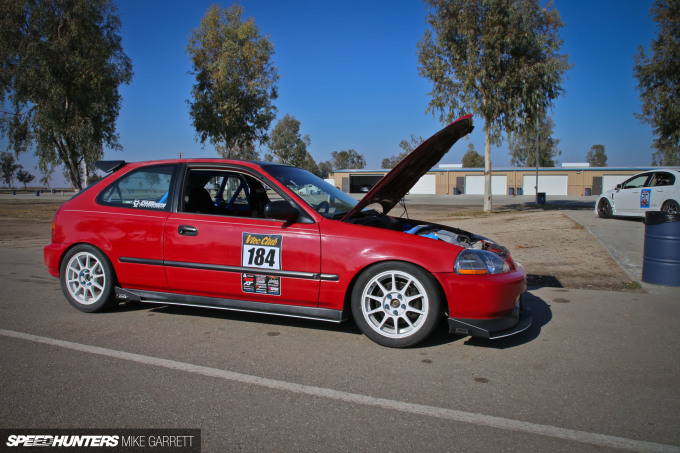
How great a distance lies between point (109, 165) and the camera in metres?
5.12

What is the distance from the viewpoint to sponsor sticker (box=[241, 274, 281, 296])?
13.2 feet

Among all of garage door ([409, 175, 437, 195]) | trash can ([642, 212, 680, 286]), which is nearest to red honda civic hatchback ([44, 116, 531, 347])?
trash can ([642, 212, 680, 286])

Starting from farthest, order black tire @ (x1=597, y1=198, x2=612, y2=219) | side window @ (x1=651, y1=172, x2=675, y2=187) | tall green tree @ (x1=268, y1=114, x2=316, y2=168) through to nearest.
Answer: tall green tree @ (x1=268, y1=114, x2=316, y2=168) < black tire @ (x1=597, y1=198, x2=612, y2=219) < side window @ (x1=651, y1=172, x2=675, y2=187)

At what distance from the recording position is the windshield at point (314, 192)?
14.0ft

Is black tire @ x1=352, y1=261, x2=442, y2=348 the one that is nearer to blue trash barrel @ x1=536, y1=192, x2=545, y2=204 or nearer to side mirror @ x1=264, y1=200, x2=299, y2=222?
side mirror @ x1=264, y1=200, x2=299, y2=222

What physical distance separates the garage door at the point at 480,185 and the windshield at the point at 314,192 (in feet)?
202

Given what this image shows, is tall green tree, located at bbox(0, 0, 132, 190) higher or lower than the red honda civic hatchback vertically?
higher

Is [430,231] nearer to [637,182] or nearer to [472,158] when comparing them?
[637,182]

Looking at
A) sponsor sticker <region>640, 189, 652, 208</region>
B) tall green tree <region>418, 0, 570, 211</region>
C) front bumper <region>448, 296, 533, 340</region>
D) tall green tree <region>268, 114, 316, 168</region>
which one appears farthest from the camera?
tall green tree <region>268, 114, 316, 168</region>

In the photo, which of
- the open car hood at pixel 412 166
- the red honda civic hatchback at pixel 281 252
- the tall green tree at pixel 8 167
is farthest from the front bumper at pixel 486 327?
Answer: the tall green tree at pixel 8 167

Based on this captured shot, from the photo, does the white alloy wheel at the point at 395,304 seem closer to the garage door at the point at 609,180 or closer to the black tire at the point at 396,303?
the black tire at the point at 396,303

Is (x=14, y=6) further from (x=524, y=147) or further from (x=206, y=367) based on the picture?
(x=524, y=147)

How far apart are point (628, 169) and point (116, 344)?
6713cm

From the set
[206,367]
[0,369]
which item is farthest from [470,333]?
[0,369]
